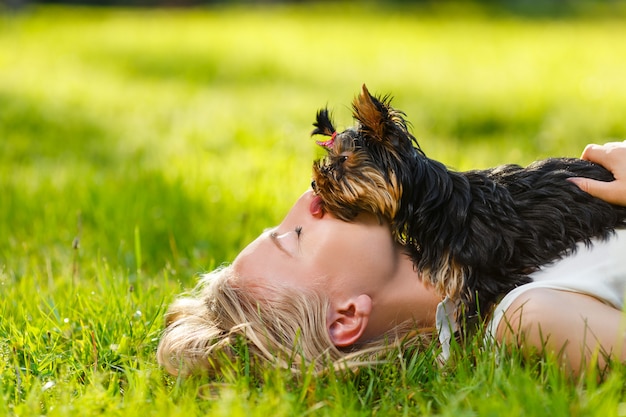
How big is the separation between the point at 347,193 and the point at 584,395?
0.88 metres

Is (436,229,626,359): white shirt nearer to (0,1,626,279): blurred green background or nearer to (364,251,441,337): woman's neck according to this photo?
(364,251,441,337): woman's neck

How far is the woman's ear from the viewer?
2.53 meters

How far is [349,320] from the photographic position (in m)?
2.56

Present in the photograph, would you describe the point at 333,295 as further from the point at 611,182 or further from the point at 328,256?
the point at 611,182

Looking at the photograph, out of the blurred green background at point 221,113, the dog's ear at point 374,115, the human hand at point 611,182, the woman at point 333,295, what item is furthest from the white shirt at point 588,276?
the blurred green background at point 221,113

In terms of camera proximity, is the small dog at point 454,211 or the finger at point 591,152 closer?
the small dog at point 454,211

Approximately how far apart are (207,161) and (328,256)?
9.94 feet

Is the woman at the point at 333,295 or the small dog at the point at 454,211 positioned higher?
the small dog at the point at 454,211

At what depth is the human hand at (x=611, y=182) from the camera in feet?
8.32

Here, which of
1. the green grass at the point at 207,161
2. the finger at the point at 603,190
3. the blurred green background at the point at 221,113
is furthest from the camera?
the blurred green background at the point at 221,113

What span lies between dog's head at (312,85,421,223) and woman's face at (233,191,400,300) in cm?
6

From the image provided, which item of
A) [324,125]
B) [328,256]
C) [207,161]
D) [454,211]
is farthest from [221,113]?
[454,211]

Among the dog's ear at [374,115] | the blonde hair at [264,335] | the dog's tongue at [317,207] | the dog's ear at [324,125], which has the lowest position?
the blonde hair at [264,335]

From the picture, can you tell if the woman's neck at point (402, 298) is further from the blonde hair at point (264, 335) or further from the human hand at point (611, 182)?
→ the human hand at point (611, 182)
